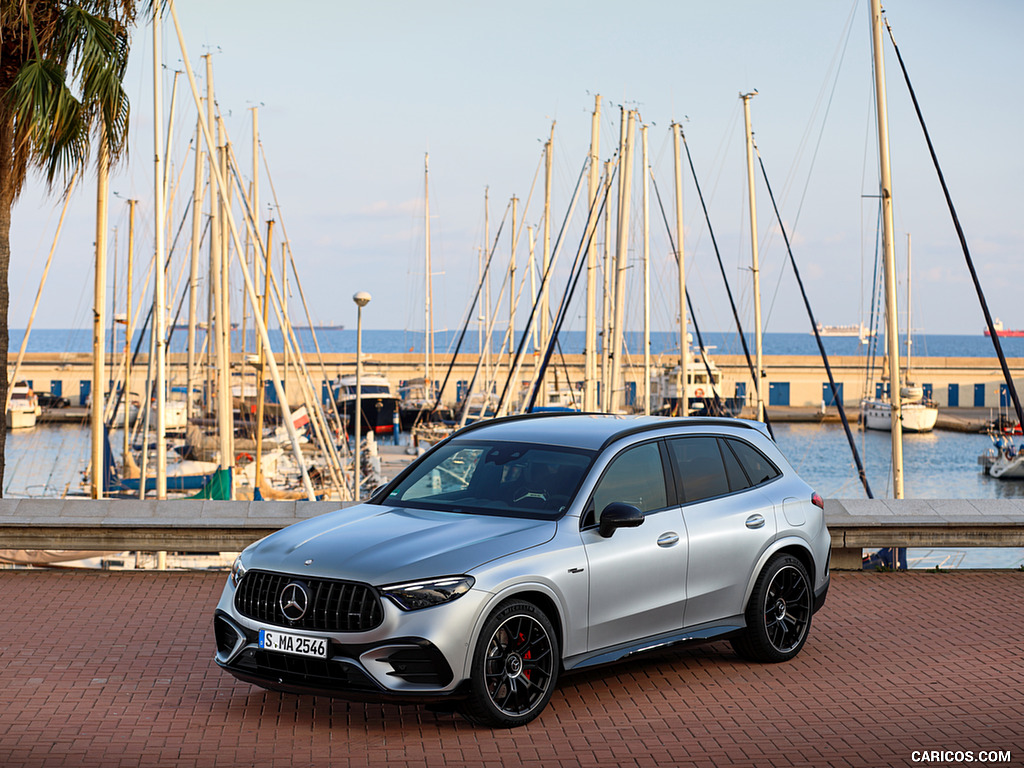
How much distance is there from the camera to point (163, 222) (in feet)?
64.2

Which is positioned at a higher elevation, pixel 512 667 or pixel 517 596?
pixel 517 596

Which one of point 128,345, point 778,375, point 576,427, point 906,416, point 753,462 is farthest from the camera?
point 778,375

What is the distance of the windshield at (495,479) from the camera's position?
22.4 feet

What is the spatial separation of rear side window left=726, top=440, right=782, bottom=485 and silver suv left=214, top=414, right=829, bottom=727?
0.6 inches

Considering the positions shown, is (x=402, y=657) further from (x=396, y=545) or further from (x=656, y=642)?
(x=656, y=642)

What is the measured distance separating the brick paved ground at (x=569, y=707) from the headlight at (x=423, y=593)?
752 mm

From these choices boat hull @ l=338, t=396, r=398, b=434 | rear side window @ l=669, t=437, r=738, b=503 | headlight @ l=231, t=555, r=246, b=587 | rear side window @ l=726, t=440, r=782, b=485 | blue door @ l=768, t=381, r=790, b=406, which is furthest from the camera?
blue door @ l=768, t=381, r=790, b=406

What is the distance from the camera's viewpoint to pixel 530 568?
6156mm

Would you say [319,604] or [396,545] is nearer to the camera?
[319,604]

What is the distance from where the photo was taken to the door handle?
22.8 feet

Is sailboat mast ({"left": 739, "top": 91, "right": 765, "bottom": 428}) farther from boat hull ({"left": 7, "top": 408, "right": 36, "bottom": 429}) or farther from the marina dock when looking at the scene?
boat hull ({"left": 7, "top": 408, "right": 36, "bottom": 429})

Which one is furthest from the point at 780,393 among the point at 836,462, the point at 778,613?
the point at 778,613

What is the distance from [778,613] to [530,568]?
254 centimetres

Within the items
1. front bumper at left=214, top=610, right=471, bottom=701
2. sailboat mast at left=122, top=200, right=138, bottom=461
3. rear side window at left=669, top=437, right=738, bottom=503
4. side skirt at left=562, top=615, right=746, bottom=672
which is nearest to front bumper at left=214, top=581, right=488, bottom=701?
front bumper at left=214, top=610, right=471, bottom=701
